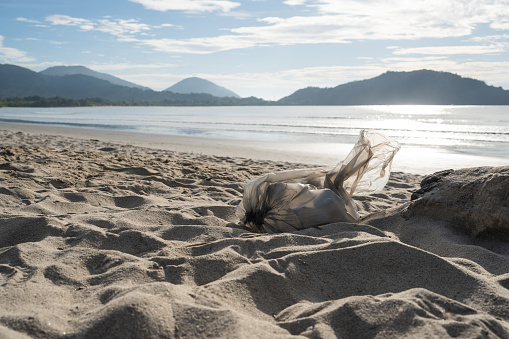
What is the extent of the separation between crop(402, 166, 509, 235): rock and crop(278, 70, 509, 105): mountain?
Result: 10820 cm

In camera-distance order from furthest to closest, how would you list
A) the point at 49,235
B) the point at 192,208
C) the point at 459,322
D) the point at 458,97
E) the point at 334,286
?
the point at 458,97 → the point at 192,208 → the point at 49,235 → the point at 334,286 → the point at 459,322

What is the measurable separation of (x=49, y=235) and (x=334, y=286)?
1975 mm

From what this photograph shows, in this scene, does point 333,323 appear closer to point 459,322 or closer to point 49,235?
point 459,322

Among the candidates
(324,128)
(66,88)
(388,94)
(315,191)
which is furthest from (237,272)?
(66,88)

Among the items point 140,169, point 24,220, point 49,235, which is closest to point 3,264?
point 49,235

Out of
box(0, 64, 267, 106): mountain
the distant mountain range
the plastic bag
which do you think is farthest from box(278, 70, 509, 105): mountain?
the plastic bag

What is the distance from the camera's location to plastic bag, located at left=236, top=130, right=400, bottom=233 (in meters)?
3.11

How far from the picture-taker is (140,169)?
582cm

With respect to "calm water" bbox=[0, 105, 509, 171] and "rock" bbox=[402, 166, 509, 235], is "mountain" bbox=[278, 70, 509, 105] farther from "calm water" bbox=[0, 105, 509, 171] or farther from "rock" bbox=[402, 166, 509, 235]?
"rock" bbox=[402, 166, 509, 235]

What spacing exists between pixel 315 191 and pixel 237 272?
1.22 meters

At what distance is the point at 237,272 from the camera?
215 centimetres

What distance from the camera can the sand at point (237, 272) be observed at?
5.31 ft

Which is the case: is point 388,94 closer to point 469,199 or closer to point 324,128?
point 324,128

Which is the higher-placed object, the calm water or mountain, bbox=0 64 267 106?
mountain, bbox=0 64 267 106
